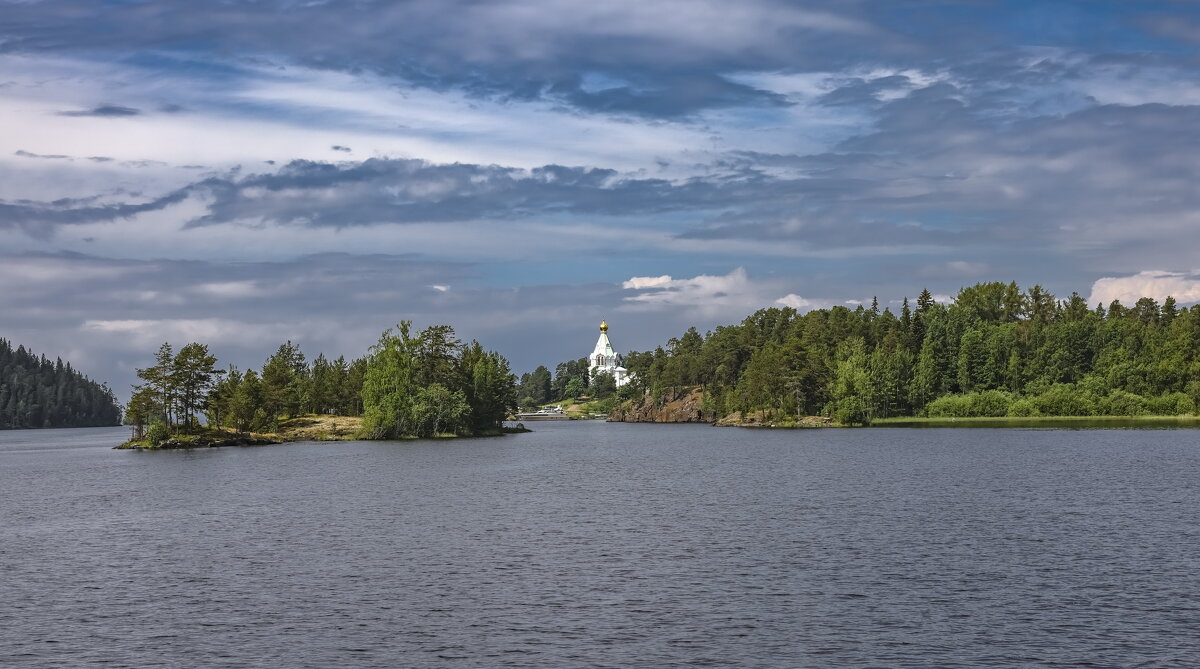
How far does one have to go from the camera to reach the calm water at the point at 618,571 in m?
34.1

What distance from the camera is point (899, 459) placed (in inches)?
4326

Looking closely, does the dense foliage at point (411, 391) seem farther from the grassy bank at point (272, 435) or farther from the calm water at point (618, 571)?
the calm water at point (618, 571)

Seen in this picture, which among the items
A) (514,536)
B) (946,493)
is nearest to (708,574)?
(514,536)

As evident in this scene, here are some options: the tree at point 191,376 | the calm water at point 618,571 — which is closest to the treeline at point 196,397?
the tree at point 191,376

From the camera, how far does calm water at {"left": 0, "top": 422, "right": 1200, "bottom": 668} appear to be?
34094 millimetres

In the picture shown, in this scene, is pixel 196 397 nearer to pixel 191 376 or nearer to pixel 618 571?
pixel 191 376

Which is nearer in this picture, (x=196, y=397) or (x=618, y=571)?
(x=618, y=571)

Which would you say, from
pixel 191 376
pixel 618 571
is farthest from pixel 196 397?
pixel 618 571

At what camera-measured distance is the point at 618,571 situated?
46.4m

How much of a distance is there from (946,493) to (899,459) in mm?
35720

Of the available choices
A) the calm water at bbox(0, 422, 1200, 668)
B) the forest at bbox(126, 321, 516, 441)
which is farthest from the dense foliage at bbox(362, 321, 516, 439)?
the calm water at bbox(0, 422, 1200, 668)

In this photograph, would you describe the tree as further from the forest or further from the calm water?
the calm water

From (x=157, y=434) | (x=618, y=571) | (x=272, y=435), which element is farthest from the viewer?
(x=272, y=435)

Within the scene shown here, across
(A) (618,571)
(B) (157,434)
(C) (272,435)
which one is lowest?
(A) (618,571)
